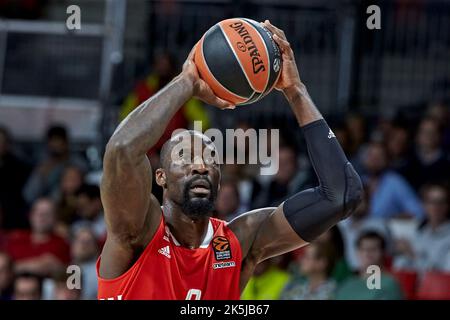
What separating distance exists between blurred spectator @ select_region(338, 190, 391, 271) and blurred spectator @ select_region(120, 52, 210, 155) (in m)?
2.20

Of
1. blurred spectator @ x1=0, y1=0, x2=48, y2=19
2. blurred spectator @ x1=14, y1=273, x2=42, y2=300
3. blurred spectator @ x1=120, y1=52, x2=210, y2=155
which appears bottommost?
blurred spectator @ x1=14, y1=273, x2=42, y2=300

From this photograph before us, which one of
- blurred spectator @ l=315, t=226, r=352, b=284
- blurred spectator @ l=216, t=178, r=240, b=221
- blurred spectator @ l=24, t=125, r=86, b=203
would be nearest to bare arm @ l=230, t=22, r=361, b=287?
blurred spectator @ l=315, t=226, r=352, b=284

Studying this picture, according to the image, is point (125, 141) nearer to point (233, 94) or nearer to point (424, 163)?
point (233, 94)

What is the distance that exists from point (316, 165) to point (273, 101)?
24.2ft

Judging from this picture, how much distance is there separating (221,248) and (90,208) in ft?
19.0

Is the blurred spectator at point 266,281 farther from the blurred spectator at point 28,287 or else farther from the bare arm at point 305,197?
the bare arm at point 305,197

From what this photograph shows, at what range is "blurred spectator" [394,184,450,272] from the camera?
33.8 feet

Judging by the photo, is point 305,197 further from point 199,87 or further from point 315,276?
point 315,276

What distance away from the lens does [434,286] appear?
984 cm

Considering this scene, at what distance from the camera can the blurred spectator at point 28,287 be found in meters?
9.60

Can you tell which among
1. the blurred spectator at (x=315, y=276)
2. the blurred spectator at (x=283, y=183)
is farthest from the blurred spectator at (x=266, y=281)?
the blurred spectator at (x=283, y=183)

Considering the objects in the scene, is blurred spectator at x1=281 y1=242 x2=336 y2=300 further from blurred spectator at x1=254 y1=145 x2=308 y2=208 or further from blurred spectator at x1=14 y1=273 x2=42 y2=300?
blurred spectator at x1=14 y1=273 x2=42 y2=300

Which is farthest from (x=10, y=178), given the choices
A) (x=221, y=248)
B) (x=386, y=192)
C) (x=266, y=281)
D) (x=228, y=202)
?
(x=221, y=248)
